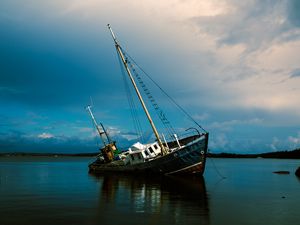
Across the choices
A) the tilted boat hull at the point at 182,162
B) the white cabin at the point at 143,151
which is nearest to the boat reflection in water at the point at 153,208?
the tilted boat hull at the point at 182,162

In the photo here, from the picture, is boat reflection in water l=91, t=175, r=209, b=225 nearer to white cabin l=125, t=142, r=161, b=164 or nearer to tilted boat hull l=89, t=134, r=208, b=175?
tilted boat hull l=89, t=134, r=208, b=175

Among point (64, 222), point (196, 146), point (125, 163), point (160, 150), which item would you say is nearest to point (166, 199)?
point (64, 222)

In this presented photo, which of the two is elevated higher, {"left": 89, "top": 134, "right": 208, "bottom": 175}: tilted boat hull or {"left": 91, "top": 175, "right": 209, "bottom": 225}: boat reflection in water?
{"left": 89, "top": 134, "right": 208, "bottom": 175}: tilted boat hull

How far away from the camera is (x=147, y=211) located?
24.8 m

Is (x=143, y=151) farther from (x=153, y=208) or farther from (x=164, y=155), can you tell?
(x=153, y=208)

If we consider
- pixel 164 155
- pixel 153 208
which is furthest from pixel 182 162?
pixel 153 208

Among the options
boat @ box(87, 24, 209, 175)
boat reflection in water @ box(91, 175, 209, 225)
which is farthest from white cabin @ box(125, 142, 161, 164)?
boat reflection in water @ box(91, 175, 209, 225)

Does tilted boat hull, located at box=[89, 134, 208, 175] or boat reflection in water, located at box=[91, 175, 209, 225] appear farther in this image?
tilted boat hull, located at box=[89, 134, 208, 175]

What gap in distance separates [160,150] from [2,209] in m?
33.8

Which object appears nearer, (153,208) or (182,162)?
(153,208)

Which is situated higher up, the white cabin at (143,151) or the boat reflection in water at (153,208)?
the white cabin at (143,151)

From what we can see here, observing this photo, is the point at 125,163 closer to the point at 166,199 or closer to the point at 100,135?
the point at 100,135

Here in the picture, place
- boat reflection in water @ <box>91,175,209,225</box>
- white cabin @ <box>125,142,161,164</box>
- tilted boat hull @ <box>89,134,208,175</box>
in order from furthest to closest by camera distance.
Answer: white cabin @ <box>125,142,161,164</box>, tilted boat hull @ <box>89,134,208,175</box>, boat reflection in water @ <box>91,175,209,225</box>

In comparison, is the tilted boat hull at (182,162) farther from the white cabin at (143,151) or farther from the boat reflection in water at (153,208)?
the boat reflection in water at (153,208)
